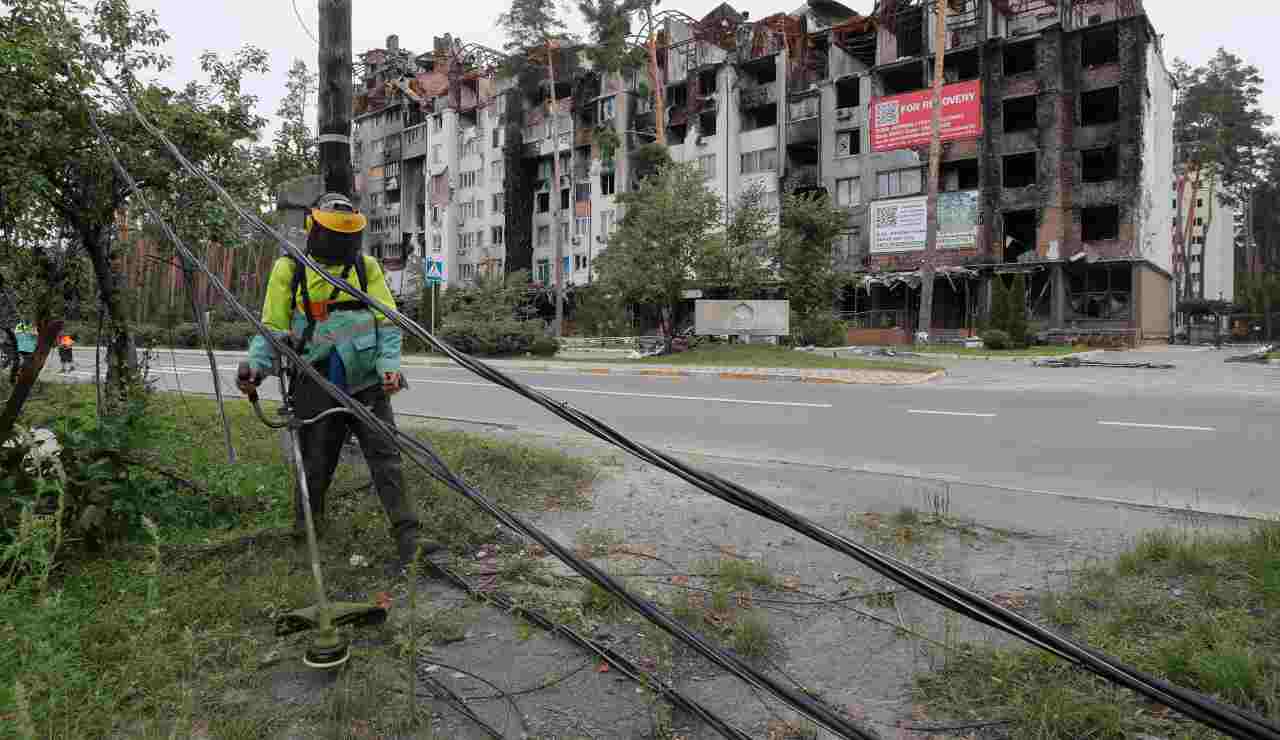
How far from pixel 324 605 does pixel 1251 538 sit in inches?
168

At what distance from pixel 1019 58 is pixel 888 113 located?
646 centimetres

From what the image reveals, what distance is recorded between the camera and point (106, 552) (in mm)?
3957

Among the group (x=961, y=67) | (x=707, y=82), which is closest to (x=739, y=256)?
(x=961, y=67)

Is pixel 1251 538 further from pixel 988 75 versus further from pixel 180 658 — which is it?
pixel 988 75

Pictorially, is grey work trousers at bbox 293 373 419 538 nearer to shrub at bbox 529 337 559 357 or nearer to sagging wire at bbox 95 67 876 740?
sagging wire at bbox 95 67 876 740

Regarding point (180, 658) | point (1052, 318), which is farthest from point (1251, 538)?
point (1052, 318)

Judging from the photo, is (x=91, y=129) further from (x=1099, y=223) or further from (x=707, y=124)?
(x=707, y=124)

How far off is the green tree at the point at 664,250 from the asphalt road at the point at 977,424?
29.4 ft

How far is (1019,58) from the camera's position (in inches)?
1567

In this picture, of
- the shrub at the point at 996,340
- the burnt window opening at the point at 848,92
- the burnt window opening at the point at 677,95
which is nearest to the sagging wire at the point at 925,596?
the shrub at the point at 996,340

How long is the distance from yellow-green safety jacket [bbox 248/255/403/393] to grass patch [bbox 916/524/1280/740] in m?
2.84

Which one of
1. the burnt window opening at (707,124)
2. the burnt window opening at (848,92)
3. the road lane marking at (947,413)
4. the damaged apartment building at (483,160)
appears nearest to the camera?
the road lane marking at (947,413)

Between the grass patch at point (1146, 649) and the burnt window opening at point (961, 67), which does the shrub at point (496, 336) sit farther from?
the burnt window opening at point (961, 67)

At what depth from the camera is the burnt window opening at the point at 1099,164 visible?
38.0 m
